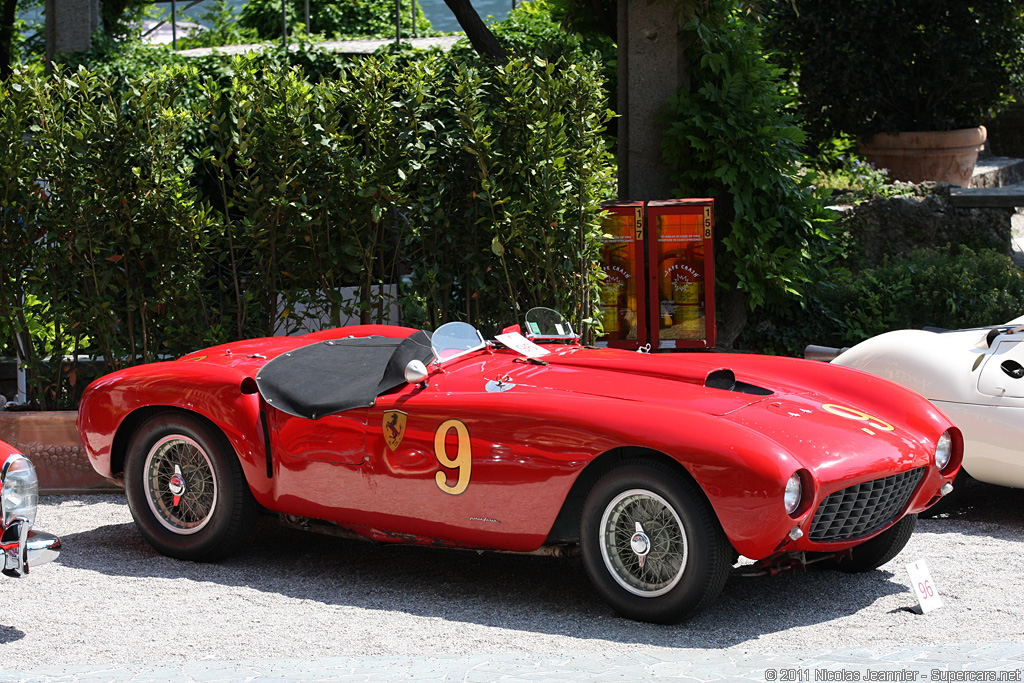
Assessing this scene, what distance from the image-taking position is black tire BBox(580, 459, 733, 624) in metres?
4.08

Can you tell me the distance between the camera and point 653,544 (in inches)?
165

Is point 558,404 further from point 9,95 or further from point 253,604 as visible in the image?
point 9,95

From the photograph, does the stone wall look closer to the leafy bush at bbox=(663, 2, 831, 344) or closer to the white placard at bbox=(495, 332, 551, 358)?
the leafy bush at bbox=(663, 2, 831, 344)

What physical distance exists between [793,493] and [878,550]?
3.54 feet

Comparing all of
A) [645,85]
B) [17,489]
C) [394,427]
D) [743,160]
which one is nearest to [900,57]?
[743,160]

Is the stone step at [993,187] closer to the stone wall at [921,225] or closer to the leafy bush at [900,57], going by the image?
the stone wall at [921,225]

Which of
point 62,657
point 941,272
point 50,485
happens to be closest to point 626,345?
point 941,272

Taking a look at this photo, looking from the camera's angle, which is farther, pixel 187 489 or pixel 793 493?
pixel 187 489

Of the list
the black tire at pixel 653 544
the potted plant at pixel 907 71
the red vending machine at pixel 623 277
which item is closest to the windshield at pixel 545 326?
the black tire at pixel 653 544

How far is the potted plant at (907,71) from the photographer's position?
1266cm

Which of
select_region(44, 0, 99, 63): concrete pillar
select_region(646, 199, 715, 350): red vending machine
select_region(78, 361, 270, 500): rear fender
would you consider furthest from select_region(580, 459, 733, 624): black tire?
select_region(44, 0, 99, 63): concrete pillar

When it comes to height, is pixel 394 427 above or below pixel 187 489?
above

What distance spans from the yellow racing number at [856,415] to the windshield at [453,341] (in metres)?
1.56

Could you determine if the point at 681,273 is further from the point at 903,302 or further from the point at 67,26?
the point at 67,26
